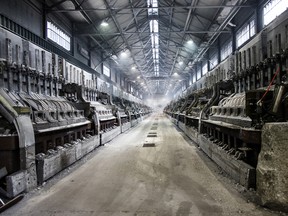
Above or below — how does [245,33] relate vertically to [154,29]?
below

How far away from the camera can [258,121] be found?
3.26 meters

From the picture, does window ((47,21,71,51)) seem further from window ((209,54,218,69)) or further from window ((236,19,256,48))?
window ((209,54,218,69))

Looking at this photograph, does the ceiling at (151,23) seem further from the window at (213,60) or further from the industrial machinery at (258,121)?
the industrial machinery at (258,121)

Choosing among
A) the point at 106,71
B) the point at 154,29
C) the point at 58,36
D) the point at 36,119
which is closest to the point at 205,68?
the point at 154,29

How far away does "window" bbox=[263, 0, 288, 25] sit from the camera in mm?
7815

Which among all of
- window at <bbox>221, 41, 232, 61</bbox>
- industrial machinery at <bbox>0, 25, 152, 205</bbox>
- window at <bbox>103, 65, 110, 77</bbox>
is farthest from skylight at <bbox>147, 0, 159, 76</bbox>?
industrial machinery at <bbox>0, 25, 152, 205</bbox>

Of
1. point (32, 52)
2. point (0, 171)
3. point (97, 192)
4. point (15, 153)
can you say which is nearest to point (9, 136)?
point (15, 153)

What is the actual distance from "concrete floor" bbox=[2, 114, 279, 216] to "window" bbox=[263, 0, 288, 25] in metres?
6.19

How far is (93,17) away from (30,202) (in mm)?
11133

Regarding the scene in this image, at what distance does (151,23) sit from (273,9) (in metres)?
8.03

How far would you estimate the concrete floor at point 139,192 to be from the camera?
8.93 feet

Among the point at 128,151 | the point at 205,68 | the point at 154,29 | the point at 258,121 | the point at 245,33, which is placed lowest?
the point at 128,151

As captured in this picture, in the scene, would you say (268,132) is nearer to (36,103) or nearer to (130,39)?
(36,103)

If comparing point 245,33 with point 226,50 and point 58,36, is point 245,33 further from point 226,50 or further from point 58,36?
point 58,36
